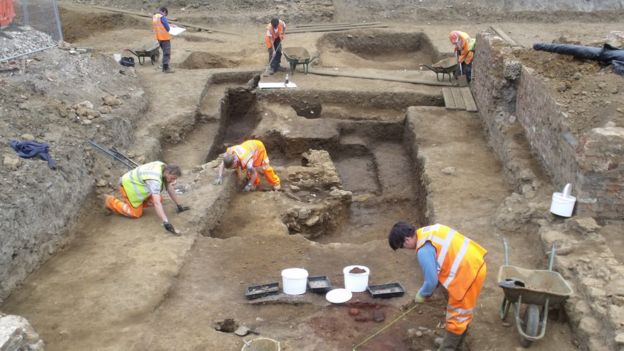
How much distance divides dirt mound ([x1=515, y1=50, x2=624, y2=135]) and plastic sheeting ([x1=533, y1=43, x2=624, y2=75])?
3.0 inches

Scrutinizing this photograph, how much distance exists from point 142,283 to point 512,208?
474 centimetres

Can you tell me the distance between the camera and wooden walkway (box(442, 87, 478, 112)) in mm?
11766

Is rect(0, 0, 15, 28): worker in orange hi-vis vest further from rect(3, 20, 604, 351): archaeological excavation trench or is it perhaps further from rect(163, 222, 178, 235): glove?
rect(163, 222, 178, 235): glove

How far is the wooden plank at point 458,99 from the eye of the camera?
1180 cm

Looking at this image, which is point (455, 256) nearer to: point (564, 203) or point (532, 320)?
point (532, 320)

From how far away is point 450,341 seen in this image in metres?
5.11

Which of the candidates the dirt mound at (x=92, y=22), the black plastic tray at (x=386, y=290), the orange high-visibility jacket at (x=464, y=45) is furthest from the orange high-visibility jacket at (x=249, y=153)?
the dirt mound at (x=92, y=22)

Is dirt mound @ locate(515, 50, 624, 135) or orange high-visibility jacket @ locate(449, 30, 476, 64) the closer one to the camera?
→ dirt mound @ locate(515, 50, 624, 135)

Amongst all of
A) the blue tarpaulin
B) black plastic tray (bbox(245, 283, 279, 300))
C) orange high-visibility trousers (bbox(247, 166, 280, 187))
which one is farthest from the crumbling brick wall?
the blue tarpaulin

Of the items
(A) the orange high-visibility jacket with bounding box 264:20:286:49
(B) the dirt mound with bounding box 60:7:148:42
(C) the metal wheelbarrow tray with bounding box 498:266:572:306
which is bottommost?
(C) the metal wheelbarrow tray with bounding box 498:266:572:306

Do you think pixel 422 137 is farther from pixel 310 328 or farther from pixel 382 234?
pixel 310 328

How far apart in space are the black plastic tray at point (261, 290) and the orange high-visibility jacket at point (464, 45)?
8745 mm

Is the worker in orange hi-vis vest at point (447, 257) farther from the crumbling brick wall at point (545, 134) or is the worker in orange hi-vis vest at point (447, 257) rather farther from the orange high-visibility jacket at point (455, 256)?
the crumbling brick wall at point (545, 134)

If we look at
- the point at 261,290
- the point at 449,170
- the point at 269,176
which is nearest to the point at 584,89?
the point at 449,170
